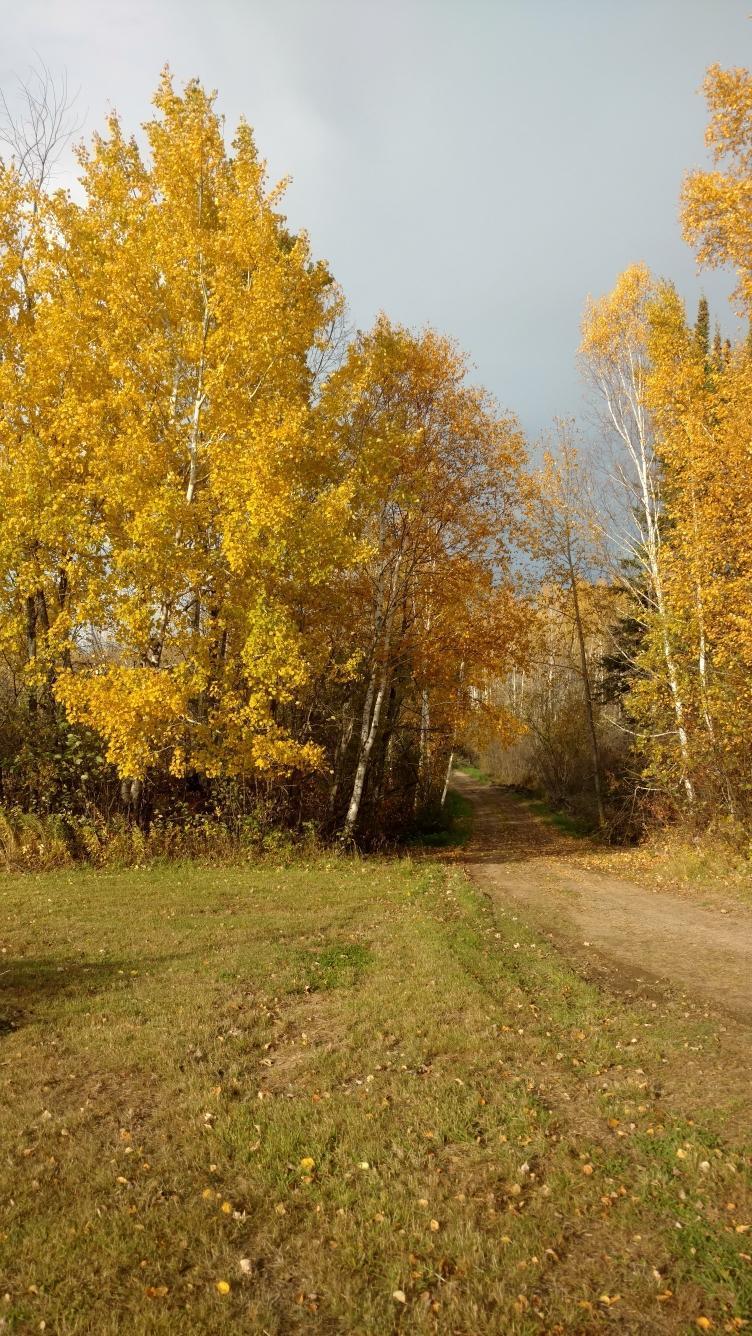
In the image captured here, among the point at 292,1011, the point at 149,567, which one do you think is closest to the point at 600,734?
the point at 149,567

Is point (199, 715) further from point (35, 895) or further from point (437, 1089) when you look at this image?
point (437, 1089)

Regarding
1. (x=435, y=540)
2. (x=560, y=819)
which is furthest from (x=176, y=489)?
(x=560, y=819)

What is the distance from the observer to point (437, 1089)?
5207 millimetres

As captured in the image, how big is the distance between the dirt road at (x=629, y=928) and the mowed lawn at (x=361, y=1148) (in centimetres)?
78

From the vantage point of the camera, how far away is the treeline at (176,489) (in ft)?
40.2

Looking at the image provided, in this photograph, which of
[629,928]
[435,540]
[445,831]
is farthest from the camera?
[445,831]

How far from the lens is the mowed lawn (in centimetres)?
331

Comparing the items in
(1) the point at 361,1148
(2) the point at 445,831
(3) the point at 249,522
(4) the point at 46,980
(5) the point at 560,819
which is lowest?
(5) the point at 560,819

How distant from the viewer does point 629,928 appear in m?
10.1

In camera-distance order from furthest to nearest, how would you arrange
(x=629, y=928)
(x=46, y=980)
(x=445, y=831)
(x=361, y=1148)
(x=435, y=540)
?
(x=445, y=831)
(x=435, y=540)
(x=629, y=928)
(x=46, y=980)
(x=361, y=1148)

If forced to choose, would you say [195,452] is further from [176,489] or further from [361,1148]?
[361,1148]

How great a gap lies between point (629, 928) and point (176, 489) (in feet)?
32.5

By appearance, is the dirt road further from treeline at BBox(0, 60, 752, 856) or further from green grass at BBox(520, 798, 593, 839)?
green grass at BBox(520, 798, 593, 839)

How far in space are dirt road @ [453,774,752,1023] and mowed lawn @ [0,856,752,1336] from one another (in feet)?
2.57
